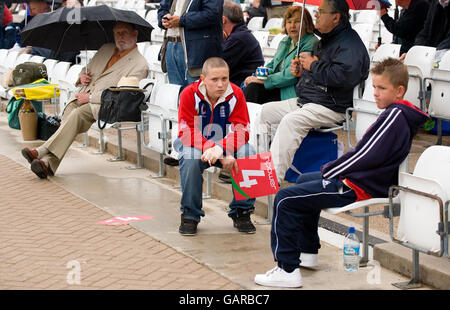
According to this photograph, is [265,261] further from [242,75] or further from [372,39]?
[372,39]

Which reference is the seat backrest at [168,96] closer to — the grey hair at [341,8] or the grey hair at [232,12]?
the grey hair at [232,12]

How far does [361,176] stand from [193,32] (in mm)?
3395

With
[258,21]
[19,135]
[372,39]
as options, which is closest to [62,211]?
[19,135]

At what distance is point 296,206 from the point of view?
4.96 metres

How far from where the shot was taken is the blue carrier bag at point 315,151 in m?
7.04

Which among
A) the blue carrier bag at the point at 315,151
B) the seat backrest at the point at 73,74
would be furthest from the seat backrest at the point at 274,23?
the blue carrier bag at the point at 315,151

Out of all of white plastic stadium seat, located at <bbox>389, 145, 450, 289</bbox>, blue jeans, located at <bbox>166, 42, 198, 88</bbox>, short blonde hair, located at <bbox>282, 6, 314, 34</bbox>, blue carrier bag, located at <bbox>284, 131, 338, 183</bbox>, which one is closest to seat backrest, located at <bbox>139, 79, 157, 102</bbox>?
blue jeans, located at <bbox>166, 42, 198, 88</bbox>

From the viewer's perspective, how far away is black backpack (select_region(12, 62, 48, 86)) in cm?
1061

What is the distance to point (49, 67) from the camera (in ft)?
37.3

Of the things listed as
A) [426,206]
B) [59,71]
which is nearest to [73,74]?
[59,71]

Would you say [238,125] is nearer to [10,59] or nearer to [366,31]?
[366,31]

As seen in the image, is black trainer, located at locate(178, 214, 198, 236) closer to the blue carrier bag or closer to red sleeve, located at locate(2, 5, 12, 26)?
the blue carrier bag
